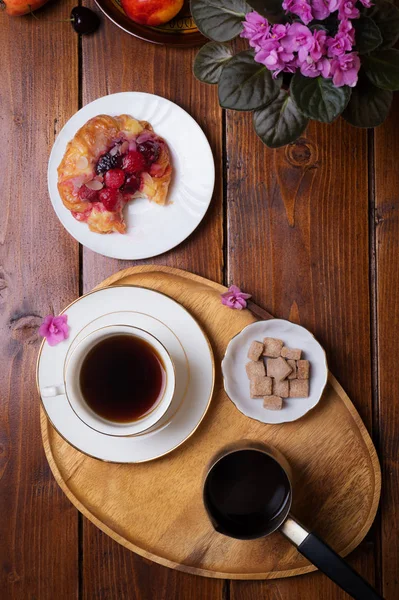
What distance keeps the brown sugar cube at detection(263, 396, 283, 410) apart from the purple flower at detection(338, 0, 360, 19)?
597 mm

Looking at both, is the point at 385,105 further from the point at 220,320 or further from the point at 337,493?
the point at 337,493

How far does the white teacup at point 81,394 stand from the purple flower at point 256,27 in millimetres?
458

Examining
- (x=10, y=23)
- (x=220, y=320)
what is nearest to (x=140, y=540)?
(x=220, y=320)

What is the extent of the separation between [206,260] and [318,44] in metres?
0.43

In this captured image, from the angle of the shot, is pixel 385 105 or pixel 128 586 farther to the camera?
pixel 128 586

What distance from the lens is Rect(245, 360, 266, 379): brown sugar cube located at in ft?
3.50

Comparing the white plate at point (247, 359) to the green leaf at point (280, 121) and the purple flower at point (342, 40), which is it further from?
the purple flower at point (342, 40)

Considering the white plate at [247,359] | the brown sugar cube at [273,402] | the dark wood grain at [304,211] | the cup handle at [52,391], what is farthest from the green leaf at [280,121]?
the cup handle at [52,391]

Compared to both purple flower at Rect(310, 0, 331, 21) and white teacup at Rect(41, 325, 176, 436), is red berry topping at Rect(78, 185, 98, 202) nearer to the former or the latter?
white teacup at Rect(41, 325, 176, 436)

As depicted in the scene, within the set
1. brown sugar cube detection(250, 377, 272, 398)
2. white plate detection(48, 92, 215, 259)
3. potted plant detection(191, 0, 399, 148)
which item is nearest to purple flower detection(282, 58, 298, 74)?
potted plant detection(191, 0, 399, 148)

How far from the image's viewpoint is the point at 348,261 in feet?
3.73

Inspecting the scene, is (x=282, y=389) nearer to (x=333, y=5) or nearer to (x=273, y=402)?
(x=273, y=402)

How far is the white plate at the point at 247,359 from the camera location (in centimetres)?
107

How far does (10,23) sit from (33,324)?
1.84 ft
